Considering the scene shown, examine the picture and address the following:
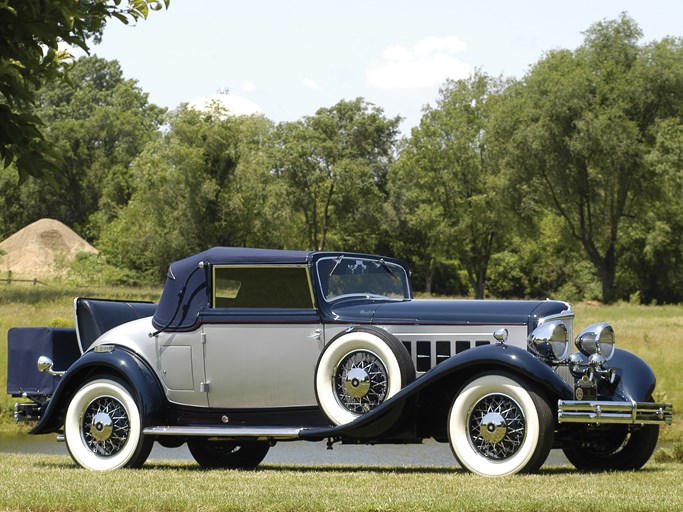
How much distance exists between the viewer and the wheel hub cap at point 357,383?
33.1 feet

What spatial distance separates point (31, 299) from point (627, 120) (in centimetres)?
2918

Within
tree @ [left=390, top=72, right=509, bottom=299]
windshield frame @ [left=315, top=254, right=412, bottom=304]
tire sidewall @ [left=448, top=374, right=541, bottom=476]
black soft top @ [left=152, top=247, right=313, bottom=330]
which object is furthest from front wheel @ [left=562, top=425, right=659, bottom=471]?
tree @ [left=390, top=72, right=509, bottom=299]

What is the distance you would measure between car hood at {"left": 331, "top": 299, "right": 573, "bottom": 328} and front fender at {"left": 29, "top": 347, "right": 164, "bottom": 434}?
76.9 inches

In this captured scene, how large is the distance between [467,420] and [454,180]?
Result: 58902 mm

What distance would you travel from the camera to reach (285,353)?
1059 cm

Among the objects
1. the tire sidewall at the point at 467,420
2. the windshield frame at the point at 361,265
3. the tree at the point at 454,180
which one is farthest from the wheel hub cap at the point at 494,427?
the tree at the point at 454,180

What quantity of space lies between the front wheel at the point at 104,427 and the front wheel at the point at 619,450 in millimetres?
4197

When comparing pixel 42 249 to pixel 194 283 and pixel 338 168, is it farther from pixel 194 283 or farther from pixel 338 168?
pixel 194 283

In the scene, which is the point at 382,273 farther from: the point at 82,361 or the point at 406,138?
the point at 406,138

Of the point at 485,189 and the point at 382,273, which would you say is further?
the point at 485,189

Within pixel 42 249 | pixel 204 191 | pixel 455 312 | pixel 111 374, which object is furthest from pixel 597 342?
pixel 42 249

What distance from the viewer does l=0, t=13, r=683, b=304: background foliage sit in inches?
2132

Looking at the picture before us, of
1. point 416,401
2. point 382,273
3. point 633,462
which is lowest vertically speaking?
point 633,462

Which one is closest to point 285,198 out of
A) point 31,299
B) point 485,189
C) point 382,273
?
point 485,189
